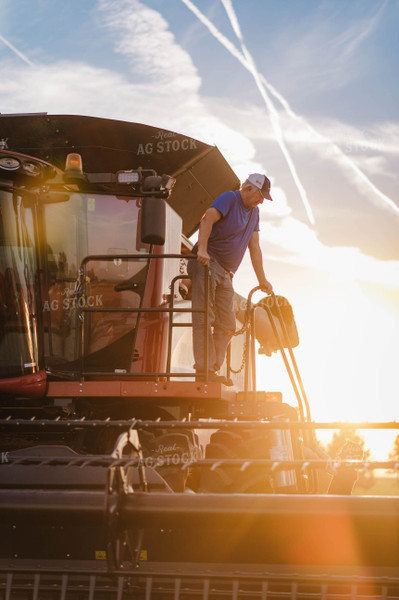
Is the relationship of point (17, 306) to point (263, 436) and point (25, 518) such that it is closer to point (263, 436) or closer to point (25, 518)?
point (263, 436)

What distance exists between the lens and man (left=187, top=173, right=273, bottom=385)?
598cm

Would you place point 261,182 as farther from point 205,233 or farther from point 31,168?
point 31,168

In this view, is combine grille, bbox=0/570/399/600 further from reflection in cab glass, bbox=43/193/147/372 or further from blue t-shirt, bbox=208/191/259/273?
blue t-shirt, bbox=208/191/259/273

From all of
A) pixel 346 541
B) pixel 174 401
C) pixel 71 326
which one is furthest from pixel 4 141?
pixel 346 541

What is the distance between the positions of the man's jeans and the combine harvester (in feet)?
0.73

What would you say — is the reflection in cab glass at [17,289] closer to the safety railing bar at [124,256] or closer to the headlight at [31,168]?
the headlight at [31,168]

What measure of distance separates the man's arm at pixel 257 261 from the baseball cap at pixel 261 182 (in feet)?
1.78

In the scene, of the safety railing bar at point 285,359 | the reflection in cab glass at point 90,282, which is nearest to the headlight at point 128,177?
the reflection in cab glass at point 90,282

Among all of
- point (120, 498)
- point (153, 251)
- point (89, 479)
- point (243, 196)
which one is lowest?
point (120, 498)

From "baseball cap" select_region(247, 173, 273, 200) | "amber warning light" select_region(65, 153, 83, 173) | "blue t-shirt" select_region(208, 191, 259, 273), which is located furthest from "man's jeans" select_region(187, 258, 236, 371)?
"amber warning light" select_region(65, 153, 83, 173)

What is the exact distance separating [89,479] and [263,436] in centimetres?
217

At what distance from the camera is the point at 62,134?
7168 millimetres

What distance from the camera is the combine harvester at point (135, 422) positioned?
3164 millimetres

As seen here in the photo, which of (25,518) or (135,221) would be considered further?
(135,221)
